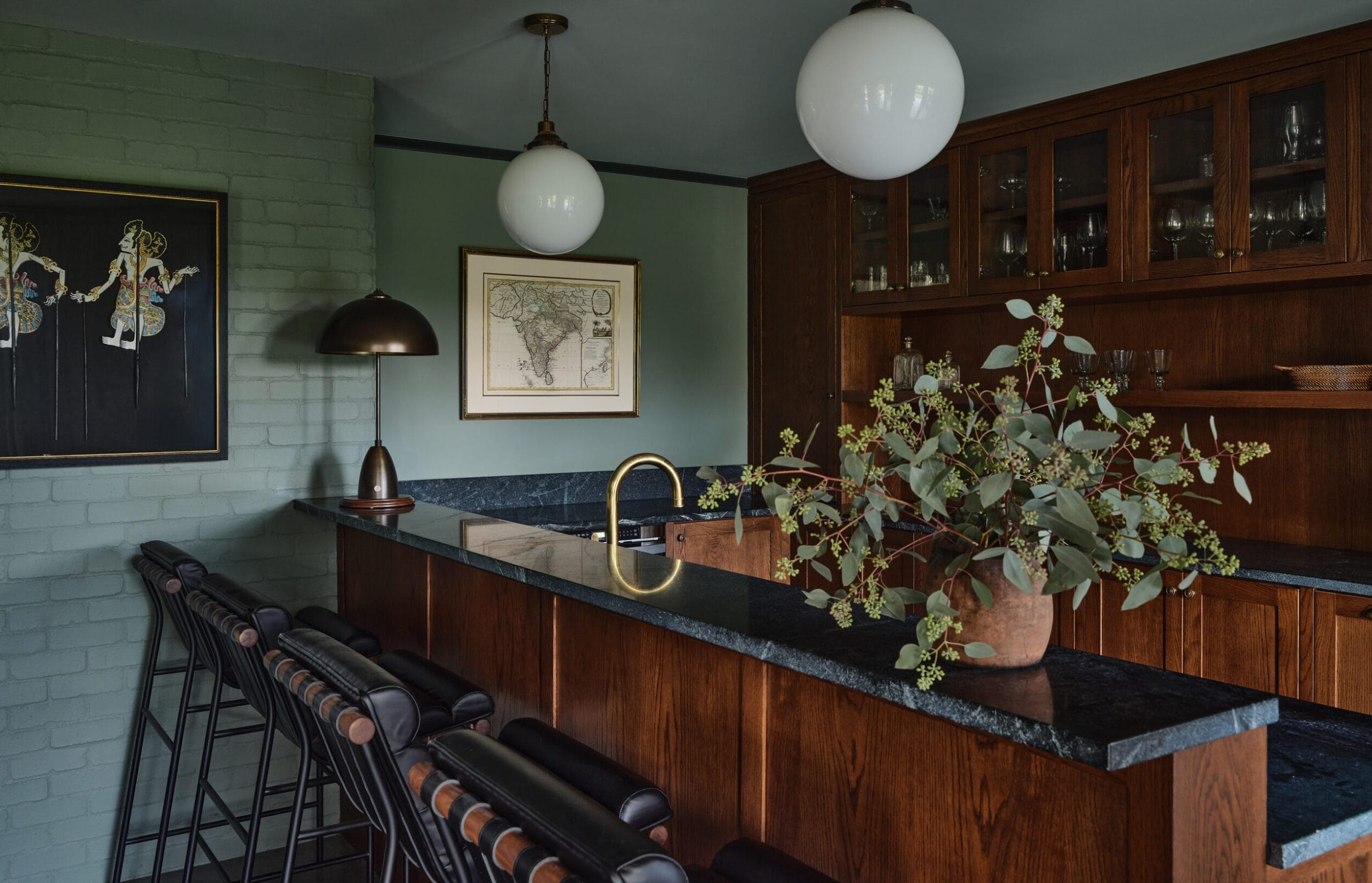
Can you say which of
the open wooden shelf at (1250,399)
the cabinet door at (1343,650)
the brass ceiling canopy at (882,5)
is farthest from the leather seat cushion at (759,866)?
the cabinet door at (1343,650)

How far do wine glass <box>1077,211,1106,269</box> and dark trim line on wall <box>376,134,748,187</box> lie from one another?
A: 1923 mm

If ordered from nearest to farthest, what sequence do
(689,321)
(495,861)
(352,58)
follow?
(495,861), (352,58), (689,321)

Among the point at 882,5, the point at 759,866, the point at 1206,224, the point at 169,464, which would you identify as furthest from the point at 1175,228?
the point at 169,464

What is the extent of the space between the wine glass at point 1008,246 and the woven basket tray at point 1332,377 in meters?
1.05

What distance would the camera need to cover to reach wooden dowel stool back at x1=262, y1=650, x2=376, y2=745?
138cm

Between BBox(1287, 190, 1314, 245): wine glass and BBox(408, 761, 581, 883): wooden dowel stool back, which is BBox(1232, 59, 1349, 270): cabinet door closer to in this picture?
BBox(1287, 190, 1314, 245): wine glass

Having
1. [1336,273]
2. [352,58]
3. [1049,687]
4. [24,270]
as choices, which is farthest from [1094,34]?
[24,270]

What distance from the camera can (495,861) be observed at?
104 cm

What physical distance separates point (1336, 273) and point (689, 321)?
9.12 ft

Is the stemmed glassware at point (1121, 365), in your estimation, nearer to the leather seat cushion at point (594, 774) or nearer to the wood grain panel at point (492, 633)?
the wood grain panel at point (492, 633)

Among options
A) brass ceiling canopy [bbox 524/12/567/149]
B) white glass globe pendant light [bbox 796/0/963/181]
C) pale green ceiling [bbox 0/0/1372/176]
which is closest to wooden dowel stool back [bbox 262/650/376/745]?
white glass globe pendant light [bbox 796/0/963/181]

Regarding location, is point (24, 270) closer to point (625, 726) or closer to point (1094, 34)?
point (625, 726)

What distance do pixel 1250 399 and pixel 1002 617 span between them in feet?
8.45

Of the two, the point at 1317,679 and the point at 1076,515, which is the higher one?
the point at 1076,515
